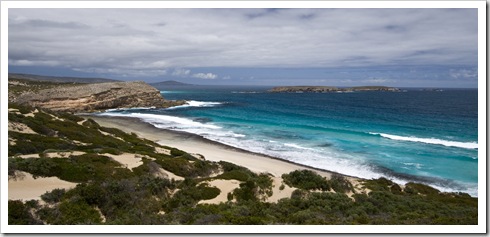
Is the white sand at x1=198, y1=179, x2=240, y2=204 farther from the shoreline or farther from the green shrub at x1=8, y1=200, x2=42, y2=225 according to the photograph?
the shoreline

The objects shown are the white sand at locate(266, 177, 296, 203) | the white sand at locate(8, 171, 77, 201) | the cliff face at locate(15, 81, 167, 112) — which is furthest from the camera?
the cliff face at locate(15, 81, 167, 112)

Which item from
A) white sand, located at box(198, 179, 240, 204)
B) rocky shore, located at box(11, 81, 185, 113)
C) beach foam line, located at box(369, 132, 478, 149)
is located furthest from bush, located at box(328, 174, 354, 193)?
rocky shore, located at box(11, 81, 185, 113)

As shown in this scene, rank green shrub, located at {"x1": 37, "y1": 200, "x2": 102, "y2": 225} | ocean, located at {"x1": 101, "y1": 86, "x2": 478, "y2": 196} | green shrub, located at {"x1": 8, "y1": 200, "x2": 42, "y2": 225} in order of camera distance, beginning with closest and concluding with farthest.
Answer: green shrub, located at {"x1": 8, "y1": 200, "x2": 42, "y2": 225}, green shrub, located at {"x1": 37, "y1": 200, "x2": 102, "y2": 225}, ocean, located at {"x1": 101, "y1": 86, "x2": 478, "y2": 196}

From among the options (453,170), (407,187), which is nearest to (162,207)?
(407,187)

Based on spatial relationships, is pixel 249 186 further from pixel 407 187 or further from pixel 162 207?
pixel 407 187

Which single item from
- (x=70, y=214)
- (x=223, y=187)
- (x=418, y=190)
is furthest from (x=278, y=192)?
(x=418, y=190)

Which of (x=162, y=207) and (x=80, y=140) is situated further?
(x=80, y=140)

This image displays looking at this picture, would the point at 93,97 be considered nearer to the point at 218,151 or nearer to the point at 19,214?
the point at 218,151
